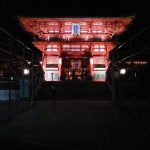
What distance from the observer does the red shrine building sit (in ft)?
111

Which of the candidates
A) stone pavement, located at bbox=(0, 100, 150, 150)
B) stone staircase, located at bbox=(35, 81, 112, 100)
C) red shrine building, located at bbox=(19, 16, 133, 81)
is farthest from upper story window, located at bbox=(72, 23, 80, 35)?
stone pavement, located at bbox=(0, 100, 150, 150)

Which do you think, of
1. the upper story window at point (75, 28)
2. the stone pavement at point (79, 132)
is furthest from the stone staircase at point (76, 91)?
the upper story window at point (75, 28)

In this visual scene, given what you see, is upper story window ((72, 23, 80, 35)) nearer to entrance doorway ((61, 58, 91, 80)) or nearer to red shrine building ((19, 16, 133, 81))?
red shrine building ((19, 16, 133, 81))

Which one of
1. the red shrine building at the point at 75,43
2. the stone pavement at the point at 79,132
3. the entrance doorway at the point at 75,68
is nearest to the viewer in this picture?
the stone pavement at the point at 79,132

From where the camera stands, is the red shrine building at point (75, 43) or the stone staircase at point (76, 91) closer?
the stone staircase at point (76, 91)

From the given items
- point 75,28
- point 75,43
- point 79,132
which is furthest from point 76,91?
point 79,132

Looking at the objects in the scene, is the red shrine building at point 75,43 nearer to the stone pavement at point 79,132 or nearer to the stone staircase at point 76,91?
the stone staircase at point 76,91

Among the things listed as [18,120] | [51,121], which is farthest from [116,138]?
[18,120]

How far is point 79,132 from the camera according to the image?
6742 millimetres

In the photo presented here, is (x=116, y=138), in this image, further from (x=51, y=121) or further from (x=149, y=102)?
(x=149, y=102)

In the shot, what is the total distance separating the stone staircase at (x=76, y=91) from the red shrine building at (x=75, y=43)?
9679mm

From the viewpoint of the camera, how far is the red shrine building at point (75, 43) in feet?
111

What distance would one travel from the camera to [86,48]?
35531 mm

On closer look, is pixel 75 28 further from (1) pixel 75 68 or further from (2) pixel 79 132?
(2) pixel 79 132
